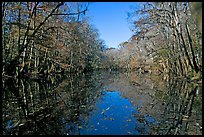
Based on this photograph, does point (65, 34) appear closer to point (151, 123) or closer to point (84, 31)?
point (84, 31)

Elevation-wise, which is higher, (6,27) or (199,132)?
(6,27)

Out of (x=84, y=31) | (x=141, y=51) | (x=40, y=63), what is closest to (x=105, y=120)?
(x=40, y=63)

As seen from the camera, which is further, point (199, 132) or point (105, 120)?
point (105, 120)

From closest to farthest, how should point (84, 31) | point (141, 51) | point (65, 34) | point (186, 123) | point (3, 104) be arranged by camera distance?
point (186, 123) → point (3, 104) → point (65, 34) → point (84, 31) → point (141, 51)

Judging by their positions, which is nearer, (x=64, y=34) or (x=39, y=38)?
(x=39, y=38)

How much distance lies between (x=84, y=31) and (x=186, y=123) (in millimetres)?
51382

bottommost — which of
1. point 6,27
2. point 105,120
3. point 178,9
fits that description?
point 105,120

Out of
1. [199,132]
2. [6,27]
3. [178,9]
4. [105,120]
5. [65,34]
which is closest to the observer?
[199,132]

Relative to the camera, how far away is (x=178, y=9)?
2797cm

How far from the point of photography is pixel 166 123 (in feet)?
28.2

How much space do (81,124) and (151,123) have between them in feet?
7.38

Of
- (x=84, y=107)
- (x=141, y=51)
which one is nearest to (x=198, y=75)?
(x=84, y=107)

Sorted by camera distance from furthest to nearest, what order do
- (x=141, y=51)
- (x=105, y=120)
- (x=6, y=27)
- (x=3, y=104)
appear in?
(x=141, y=51) → (x=6, y=27) → (x=3, y=104) → (x=105, y=120)

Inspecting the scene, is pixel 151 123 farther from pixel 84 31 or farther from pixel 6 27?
pixel 84 31
